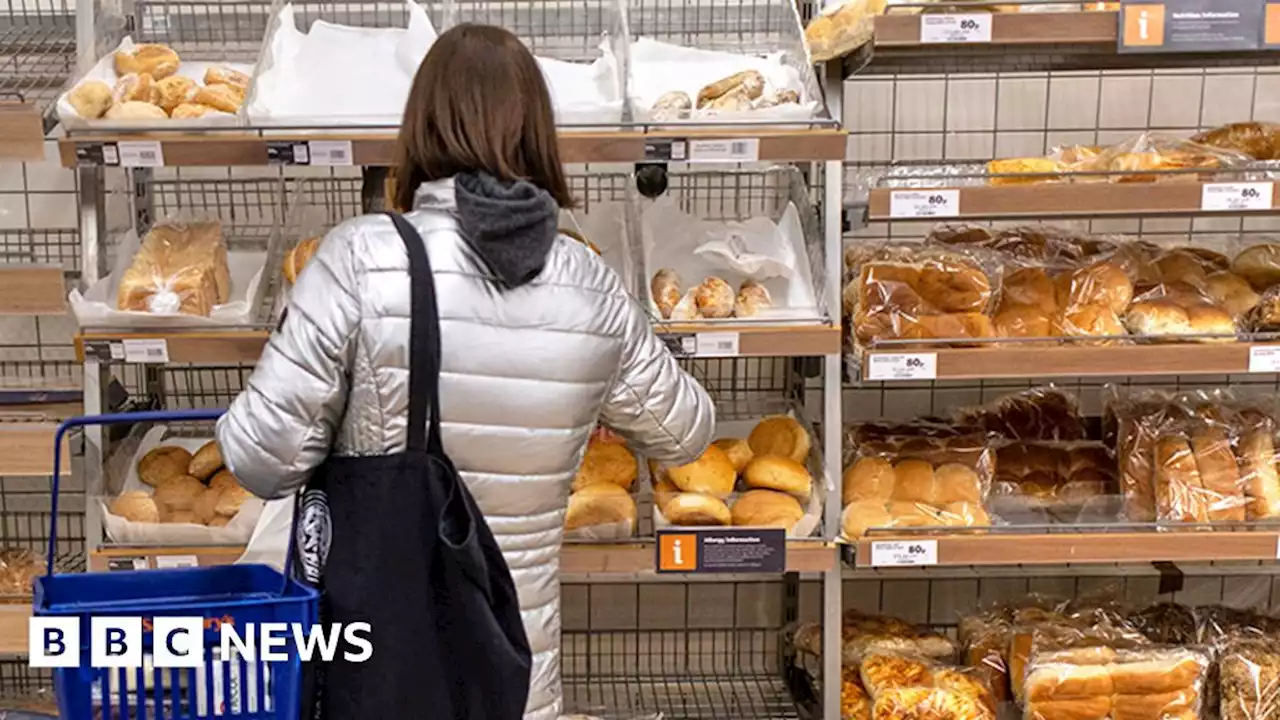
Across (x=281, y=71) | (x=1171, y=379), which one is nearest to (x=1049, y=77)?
(x=1171, y=379)

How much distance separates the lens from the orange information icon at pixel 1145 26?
8.39 ft

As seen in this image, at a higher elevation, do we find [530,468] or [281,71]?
[281,71]

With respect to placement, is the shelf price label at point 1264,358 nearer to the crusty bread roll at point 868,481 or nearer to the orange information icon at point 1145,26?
the orange information icon at point 1145,26

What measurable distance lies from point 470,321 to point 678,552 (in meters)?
0.99

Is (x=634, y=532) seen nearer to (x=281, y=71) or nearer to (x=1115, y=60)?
(x=281, y=71)

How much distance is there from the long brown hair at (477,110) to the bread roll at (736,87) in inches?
33.1

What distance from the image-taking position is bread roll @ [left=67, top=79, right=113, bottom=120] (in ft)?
8.15

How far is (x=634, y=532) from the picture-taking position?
2.75 metres

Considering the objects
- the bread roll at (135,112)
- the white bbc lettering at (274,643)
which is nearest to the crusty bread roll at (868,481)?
the white bbc lettering at (274,643)

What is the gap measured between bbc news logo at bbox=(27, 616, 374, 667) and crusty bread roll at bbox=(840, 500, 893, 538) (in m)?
1.22

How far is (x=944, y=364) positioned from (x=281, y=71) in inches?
57.9

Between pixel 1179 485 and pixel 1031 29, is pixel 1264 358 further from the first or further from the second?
pixel 1031 29

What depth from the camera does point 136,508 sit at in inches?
105

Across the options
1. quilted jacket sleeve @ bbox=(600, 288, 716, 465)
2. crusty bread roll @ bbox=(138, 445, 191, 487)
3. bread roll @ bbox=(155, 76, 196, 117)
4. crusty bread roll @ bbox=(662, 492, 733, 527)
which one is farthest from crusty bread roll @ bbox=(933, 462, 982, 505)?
bread roll @ bbox=(155, 76, 196, 117)
